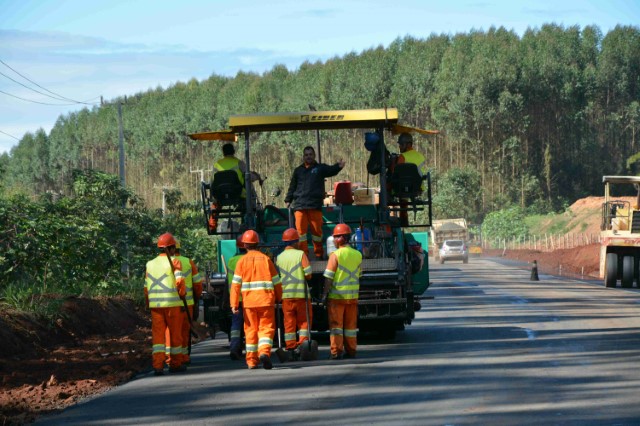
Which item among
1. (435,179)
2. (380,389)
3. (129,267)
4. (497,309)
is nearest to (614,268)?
(497,309)

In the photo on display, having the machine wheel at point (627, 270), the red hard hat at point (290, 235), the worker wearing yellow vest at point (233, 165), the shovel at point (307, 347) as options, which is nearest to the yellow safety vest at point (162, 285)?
the red hard hat at point (290, 235)

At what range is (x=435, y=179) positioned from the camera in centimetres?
9438

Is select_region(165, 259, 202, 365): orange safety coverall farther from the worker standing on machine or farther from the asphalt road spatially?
the worker standing on machine

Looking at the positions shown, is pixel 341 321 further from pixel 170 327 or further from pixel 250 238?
pixel 170 327

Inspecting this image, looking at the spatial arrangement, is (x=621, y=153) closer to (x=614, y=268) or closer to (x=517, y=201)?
(x=517, y=201)

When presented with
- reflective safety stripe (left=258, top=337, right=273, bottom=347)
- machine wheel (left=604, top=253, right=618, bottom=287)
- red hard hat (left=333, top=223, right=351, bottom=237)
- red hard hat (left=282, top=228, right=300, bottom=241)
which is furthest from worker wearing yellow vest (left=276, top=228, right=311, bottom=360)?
machine wheel (left=604, top=253, right=618, bottom=287)

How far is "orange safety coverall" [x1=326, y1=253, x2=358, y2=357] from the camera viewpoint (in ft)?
52.7

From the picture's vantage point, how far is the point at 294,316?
52.4ft

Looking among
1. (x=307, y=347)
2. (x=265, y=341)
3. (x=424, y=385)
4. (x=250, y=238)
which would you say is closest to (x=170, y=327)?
(x=265, y=341)

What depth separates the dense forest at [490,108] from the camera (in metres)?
98.5

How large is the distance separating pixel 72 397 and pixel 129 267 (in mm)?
18744

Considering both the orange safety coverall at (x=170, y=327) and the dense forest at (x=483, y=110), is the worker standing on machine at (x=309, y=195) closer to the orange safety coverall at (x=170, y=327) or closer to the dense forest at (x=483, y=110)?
the orange safety coverall at (x=170, y=327)

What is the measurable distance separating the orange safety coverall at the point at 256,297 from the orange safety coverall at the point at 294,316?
52 cm

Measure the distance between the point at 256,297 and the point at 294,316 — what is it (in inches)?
42.3
